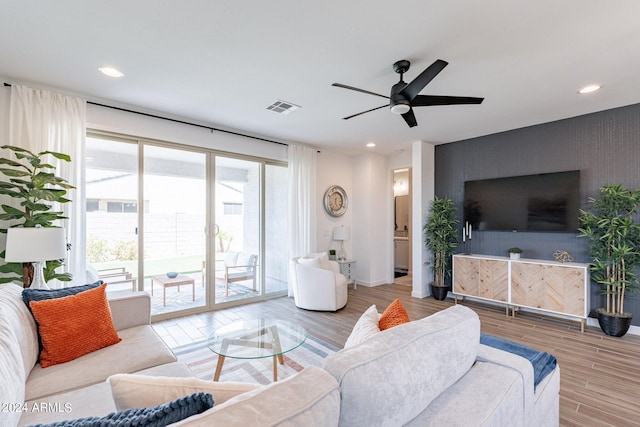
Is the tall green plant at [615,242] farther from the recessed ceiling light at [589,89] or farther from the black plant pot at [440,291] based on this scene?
the black plant pot at [440,291]

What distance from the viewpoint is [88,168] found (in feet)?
10.7

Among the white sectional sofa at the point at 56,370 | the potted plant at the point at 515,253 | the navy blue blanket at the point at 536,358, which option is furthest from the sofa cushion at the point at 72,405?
the potted plant at the point at 515,253

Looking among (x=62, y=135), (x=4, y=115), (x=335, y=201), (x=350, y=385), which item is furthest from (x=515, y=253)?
(x=4, y=115)

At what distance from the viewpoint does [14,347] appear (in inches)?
52.5

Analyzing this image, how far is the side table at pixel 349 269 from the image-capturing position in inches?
206

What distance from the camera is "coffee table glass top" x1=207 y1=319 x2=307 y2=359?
2035mm

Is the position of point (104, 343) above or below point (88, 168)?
below

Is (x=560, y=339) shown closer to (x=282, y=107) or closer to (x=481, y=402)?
(x=481, y=402)

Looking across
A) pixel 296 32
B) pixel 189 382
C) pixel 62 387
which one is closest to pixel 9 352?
pixel 62 387

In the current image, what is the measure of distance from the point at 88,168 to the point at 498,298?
5313 millimetres

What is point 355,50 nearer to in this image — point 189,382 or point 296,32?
point 296,32

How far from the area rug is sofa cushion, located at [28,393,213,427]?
167 centimetres

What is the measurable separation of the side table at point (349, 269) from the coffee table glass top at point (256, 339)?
2.72 meters

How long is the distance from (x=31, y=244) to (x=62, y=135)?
1.42 metres
